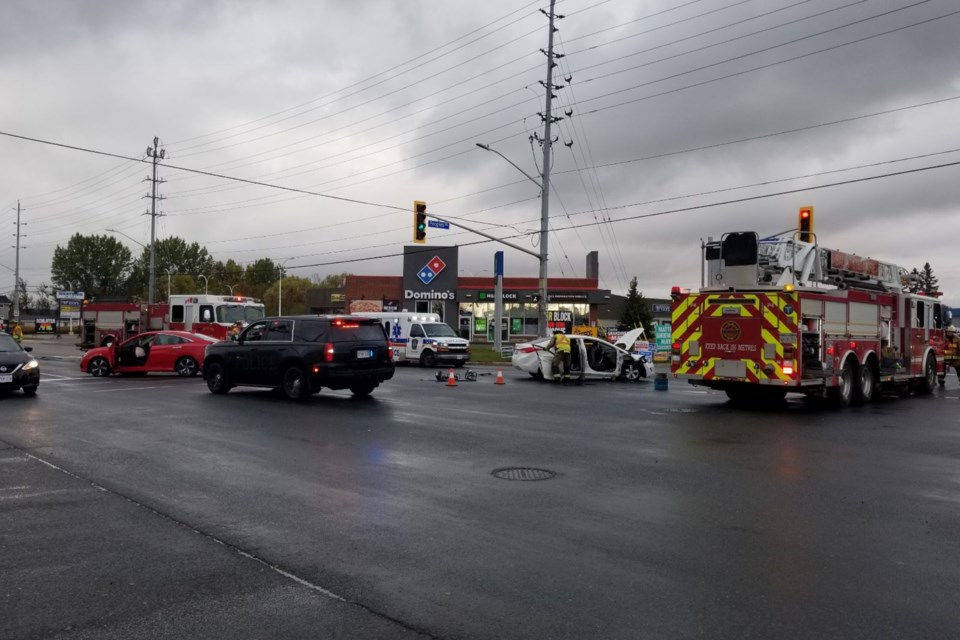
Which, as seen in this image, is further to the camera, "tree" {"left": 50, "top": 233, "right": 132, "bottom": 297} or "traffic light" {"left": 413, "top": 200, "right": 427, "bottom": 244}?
"tree" {"left": 50, "top": 233, "right": 132, "bottom": 297}

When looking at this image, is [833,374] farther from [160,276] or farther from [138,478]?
[160,276]

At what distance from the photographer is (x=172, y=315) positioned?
113 ft

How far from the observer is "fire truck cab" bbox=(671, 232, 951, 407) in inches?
576

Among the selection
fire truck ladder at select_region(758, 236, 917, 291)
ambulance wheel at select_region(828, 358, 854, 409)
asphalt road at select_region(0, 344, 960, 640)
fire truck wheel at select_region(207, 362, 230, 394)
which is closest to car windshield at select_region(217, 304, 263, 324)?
fire truck wheel at select_region(207, 362, 230, 394)

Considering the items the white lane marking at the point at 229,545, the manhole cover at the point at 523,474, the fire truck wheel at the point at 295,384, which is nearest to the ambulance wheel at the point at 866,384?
the manhole cover at the point at 523,474

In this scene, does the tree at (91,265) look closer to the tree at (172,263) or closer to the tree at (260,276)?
the tree at (172,263)

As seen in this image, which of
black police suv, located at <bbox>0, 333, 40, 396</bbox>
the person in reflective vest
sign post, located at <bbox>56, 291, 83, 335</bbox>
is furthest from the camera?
sign post, located at <bbox>56, 291, 83, 335</bbox>

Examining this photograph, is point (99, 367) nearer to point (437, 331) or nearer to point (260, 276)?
point (437, 331)

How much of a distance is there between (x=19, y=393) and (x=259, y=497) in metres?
13.0

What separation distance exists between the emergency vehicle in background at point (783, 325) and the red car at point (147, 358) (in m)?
14.2

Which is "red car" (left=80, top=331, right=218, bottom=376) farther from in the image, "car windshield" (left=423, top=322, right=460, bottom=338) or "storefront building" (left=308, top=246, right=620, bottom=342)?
"storefront building" (left=308, top=246, right=620, bottom=342)

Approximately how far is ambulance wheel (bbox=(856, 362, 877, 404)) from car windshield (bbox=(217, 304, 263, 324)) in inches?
1000

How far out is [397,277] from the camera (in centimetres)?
5762

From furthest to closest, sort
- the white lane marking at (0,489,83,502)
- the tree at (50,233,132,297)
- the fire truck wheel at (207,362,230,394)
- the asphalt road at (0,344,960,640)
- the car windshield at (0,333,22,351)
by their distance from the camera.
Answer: the tree at (50,233,132,297) → the fire truck wheel at (207,362,230,394) → the car windshield at (0,333,22,351) → the white lane marking at (0,489,83,502) → the asphalt road at (0,344,960,640)
